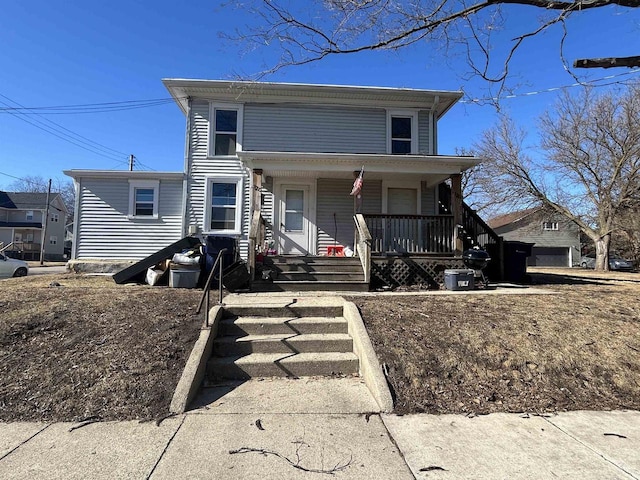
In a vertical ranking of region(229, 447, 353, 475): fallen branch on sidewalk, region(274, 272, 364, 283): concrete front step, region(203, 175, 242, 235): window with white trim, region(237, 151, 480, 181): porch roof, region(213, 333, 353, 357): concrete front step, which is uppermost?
region(237, 151, 480, 181): porch roof

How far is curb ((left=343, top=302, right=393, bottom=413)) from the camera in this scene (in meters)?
3.96

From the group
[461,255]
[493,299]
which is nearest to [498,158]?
[461,255]

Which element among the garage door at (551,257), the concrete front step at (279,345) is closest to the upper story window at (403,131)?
the concrete front step at (279,345)

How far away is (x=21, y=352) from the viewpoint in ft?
15.0

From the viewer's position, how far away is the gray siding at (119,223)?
12.5m

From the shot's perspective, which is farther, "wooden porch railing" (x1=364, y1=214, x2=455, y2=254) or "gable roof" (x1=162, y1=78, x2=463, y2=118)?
"gable roof" (x1=162, y1=78, x2=463, y2=118)

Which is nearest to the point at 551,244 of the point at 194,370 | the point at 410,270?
the point at 410,270

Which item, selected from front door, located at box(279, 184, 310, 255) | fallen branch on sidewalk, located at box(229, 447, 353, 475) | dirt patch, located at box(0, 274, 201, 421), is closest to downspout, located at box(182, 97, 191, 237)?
front door, located at box(279, 184, 310, 255)

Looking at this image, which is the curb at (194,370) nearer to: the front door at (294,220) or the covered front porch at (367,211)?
the covered front porch at (367,211)

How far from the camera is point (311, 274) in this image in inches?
347

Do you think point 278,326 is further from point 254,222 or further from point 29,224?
point 29,224

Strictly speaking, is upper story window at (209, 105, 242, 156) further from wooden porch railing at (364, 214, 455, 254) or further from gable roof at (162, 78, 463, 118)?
wooden porch railing at (364, 214, 455, 254)

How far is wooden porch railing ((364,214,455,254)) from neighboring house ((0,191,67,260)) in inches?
1720

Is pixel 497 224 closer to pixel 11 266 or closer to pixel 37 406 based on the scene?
pixel 11 266
